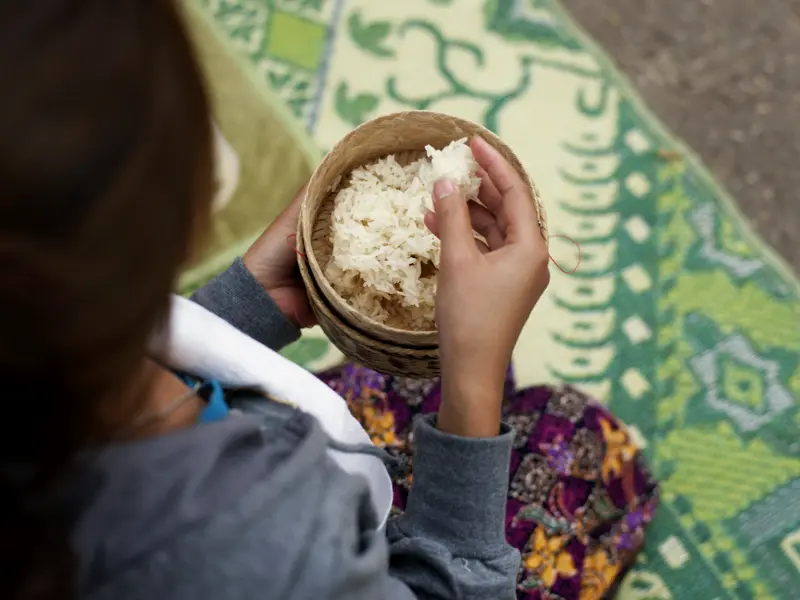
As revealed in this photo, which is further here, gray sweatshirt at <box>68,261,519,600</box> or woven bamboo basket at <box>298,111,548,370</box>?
woven bamboo basket at <box>298,111,548,370</box>

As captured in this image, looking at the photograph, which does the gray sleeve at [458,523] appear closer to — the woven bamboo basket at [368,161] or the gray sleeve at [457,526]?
the gray sleeve at [457,526]

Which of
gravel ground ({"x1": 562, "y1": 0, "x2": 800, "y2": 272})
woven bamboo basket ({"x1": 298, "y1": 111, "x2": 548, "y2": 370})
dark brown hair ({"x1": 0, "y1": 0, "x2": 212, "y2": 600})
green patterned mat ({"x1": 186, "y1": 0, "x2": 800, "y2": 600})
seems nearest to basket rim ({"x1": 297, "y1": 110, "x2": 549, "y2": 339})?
woven bamboo basket ({"x1": 298, "y1": 111, "x2": 548, "y2": 370})

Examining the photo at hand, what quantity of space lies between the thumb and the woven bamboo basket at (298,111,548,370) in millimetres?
92

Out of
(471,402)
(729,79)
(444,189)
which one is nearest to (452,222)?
(444,189)

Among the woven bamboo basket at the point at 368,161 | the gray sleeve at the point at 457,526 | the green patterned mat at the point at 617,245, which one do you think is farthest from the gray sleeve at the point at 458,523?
the green patterned mat at the point at 617,245

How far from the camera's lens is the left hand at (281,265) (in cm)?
73

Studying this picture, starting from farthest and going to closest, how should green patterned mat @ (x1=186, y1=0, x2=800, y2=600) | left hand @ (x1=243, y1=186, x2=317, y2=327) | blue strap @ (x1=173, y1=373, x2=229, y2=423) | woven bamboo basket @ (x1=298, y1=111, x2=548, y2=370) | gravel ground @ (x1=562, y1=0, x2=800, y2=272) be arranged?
gravel ground @ (x1=562, y1=0, x2=800, y2=272), green patterned mat @ (x1=186, y1=0, x2=800, y2=600), left hand @ (x1=243, y1=186, x2=317, y2=327), woven bamboo basket @ (x1=298, y1=111, x2=548, y2=370), blue strap @ (x1=173, y1=373, x2=229, y2=423)

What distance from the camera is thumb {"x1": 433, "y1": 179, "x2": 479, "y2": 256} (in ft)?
1.77

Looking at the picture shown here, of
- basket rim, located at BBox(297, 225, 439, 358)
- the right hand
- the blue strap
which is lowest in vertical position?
the blue strap

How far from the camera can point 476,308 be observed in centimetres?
52

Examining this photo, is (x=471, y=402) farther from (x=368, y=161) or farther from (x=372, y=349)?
(x=368, y=161)

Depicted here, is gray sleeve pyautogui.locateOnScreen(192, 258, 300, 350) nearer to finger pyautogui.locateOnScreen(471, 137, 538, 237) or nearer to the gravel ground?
finger pyautogui.locateOnScreen(471, 137, 538, 237)

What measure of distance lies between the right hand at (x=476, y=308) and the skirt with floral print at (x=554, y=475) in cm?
19

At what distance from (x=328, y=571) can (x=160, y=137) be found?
0.25m
